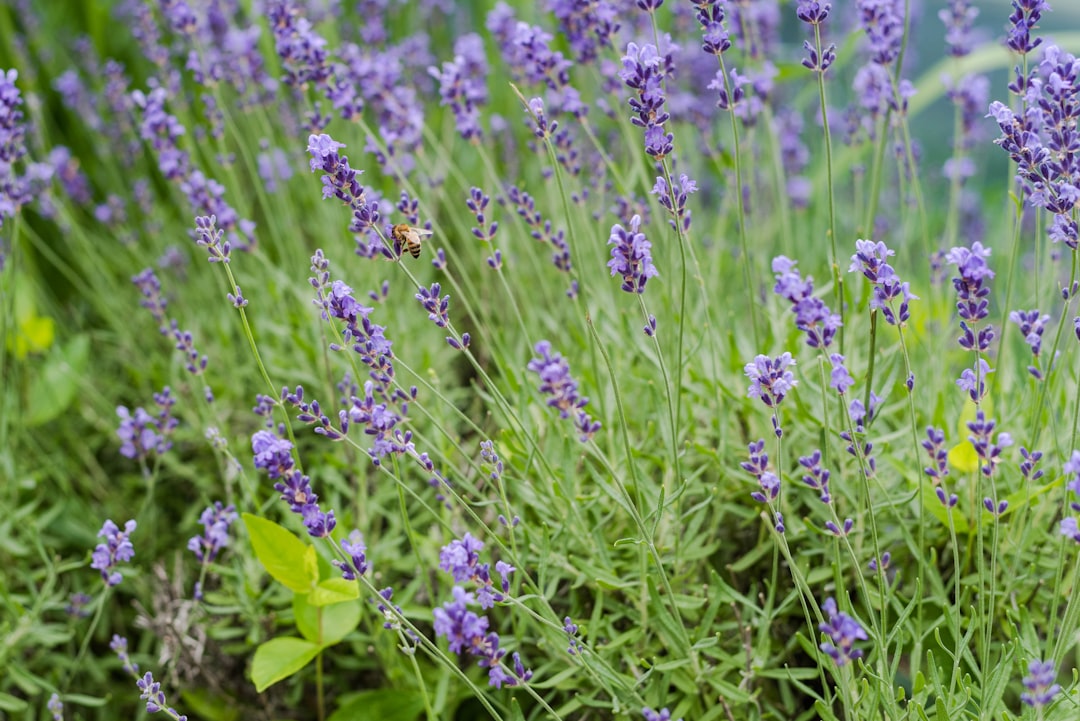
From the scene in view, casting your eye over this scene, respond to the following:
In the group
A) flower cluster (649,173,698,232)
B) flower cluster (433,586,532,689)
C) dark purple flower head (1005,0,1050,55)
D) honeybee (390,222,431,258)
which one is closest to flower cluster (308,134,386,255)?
honeybee (390,222,431,258)

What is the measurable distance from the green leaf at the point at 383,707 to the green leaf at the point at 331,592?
25 cm

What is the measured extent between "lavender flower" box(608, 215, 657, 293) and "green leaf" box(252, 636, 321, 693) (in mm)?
940

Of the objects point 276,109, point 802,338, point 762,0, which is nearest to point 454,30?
point 276,109

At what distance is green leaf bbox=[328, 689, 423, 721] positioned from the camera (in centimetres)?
194

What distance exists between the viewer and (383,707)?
1.95m

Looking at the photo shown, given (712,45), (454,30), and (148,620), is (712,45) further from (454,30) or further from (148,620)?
(454,30)

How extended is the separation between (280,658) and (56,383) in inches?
52.6

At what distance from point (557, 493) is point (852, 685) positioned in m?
0.60

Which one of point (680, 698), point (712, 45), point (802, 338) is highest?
point (712, 45)

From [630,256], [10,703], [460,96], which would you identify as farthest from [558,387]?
[10,703]

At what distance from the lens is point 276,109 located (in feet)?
12.0

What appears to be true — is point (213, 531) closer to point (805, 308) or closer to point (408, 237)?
point (408, 237)

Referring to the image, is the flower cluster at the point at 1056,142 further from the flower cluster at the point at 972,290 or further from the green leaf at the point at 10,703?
the green leaf at the point at 10,703

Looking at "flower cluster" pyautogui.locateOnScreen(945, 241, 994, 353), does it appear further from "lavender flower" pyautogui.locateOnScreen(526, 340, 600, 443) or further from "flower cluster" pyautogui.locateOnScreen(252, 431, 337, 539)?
"flower cluster" pyautogui.locateOnScreen(252, 431, 337, 539)
